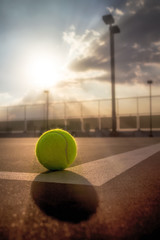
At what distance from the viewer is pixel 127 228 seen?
5.95ft

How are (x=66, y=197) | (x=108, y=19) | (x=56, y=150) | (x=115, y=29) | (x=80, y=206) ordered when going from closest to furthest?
(x=80, y=206)
(x=66, y=197)
(x=56, y=150)
(x=108, y=19)
(x=115, y=29)

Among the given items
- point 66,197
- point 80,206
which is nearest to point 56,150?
point 66,197

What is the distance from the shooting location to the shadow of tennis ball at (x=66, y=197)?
2.11 metres

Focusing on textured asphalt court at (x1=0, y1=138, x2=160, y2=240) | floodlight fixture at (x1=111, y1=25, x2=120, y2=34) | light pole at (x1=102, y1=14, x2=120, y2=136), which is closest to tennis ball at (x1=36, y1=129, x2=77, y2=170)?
textured asphalt court at (x1=0, y1=138, x2=160, y2=240)

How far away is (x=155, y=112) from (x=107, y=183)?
28325mm

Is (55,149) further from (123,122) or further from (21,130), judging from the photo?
(21,130)

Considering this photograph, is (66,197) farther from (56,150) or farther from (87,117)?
(87,117)

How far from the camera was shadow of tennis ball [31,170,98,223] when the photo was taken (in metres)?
2.11

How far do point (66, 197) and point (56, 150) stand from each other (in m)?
1.36

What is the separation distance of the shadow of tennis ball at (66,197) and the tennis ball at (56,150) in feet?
1.03

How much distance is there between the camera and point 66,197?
263 cm

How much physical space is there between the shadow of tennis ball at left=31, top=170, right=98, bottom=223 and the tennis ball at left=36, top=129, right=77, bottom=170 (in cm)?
31

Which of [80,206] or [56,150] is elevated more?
[56,150]

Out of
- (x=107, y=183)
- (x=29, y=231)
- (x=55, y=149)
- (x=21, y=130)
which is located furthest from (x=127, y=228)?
(x=21, y=130)
